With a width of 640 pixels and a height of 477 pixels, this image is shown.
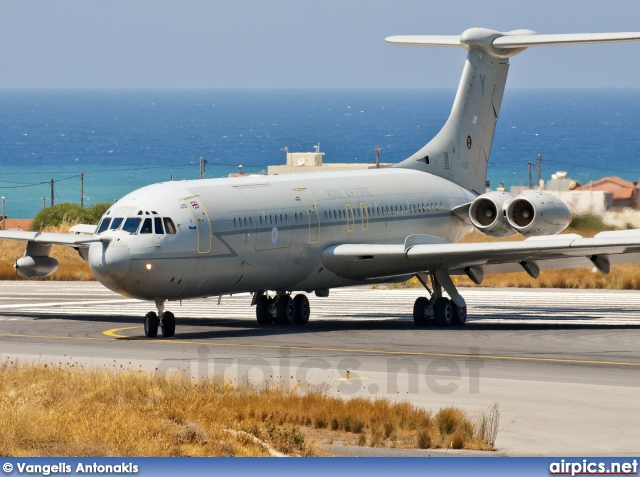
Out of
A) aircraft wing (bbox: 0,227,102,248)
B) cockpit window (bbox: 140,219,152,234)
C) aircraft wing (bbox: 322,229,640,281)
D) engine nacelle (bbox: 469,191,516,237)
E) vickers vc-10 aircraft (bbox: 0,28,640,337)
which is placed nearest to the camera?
cockpit window (bbox: 140,219,152,234)

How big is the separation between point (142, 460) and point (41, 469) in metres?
1.05

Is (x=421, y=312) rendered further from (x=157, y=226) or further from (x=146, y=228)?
(x=146, y=228)

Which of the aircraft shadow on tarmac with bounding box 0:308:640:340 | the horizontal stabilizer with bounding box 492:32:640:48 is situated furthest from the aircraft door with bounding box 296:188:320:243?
the horizontal stabilizer with bounding box 492:32:640:48

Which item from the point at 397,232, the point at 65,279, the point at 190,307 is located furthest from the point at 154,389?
the point at 65,279

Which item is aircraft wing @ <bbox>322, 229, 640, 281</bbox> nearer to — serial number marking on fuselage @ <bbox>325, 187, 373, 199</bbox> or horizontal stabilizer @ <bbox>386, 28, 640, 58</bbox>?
serial number marking on fuselage @ <bbox>325, 187, 373, 199</bbox>

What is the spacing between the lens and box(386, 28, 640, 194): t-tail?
43000 millimetres

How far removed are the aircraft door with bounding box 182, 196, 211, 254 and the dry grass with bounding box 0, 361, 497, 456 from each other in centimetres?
972

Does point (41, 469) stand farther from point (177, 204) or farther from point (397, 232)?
point (397, 232)

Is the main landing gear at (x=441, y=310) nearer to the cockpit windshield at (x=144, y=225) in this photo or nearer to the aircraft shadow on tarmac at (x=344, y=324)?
the aircraft shadow on tarmac at (x=344, y=324)

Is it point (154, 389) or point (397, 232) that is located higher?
point (397, 232)

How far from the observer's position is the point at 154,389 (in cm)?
2261

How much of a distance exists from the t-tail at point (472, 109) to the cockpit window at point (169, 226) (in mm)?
11788

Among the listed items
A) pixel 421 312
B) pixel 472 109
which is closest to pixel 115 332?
pixel 421 312

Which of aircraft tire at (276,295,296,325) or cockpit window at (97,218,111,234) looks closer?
cockpit window at (97,218,111,234)
